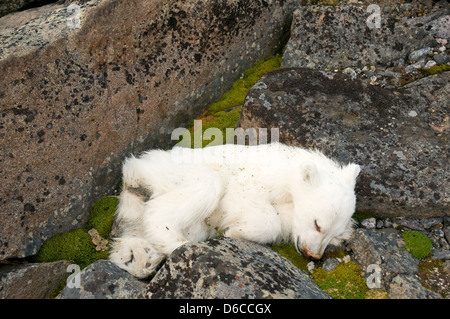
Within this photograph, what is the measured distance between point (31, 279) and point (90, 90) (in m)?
2.50

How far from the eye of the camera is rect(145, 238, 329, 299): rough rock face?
13.8ft

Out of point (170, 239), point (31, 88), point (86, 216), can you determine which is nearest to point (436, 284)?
point (170, 239)

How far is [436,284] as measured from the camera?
4.98m

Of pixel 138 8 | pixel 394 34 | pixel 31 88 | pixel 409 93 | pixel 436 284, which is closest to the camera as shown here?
pixel 436 284

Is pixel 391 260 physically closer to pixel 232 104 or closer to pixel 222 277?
pixel 222 277

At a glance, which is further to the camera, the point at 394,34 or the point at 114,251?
the point at 394,34

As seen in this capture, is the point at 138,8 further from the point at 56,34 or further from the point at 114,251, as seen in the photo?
the point at 114,251

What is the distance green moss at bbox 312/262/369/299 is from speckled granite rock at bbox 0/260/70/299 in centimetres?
303

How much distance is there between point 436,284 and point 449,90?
3222 mm

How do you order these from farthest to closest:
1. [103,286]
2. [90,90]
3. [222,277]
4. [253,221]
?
[90,90], [253,221], [103,286], [222,277]

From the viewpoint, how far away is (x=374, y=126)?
251 inches

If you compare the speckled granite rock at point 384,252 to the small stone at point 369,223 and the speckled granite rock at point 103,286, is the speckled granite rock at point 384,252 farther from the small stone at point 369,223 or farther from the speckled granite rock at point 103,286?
the speckled granite rock at point 103,286
